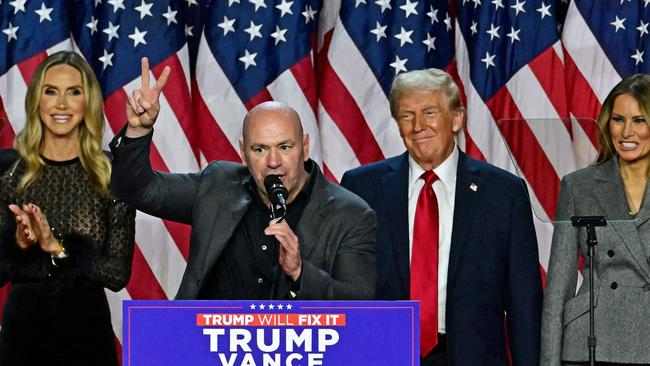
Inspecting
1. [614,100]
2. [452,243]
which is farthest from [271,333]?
[614,100]

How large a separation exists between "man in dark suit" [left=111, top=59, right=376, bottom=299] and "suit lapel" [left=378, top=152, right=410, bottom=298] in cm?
44

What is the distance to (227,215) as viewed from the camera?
322 cm

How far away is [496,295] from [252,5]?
6.58 ft

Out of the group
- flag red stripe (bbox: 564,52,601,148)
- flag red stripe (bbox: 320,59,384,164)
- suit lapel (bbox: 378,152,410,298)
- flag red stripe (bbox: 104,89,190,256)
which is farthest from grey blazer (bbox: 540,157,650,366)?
flag red stripe (bbox: 104,89,190,256)

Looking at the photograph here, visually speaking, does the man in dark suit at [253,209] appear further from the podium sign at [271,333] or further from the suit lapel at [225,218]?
the podium sign at [271,333]

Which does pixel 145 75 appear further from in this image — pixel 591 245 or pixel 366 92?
pixel 366 92

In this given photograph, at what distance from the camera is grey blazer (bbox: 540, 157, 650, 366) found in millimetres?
3551

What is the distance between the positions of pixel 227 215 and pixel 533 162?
1.05 m

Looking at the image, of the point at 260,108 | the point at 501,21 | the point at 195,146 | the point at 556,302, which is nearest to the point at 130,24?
the point at 195,146

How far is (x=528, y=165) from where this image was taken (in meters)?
3.66

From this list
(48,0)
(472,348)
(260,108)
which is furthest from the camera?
(48,0)

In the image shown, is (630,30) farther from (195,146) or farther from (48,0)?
(48,0)

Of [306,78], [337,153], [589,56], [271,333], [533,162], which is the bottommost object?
[271,333]

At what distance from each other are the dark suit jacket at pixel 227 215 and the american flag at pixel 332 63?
1753 millimetres
